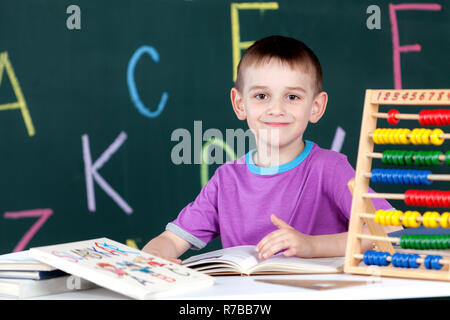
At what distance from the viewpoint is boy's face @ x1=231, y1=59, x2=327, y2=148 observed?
1602mm

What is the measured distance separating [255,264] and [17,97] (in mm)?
1709

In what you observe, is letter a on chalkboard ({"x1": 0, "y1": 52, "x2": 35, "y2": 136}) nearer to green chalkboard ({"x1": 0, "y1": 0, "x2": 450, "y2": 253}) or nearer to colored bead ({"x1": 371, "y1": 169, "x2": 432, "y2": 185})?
green chalkboard ({"x1": 0, "y1": 0, "x2": 450, "y2": 253})

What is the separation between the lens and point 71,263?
98 centimetres

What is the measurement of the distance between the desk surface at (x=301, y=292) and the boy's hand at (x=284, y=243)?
5.8 inches

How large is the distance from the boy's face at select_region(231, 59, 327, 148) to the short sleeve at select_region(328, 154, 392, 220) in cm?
13

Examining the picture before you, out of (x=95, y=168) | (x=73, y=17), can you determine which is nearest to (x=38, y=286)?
(x=95, y=168)

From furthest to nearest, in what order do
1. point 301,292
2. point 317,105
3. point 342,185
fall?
point 317,105 → point 342,185 → point 301,292

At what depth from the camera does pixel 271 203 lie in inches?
64.4

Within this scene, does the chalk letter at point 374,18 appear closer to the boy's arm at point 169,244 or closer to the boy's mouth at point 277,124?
the boy's mouth at point 277,124

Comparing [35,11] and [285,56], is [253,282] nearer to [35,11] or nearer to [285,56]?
[285,56]

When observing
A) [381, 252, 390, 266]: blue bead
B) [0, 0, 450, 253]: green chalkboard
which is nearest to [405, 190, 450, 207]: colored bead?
[381, 252, 390, 266]: blue bead

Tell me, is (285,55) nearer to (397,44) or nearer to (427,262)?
(427,262)
